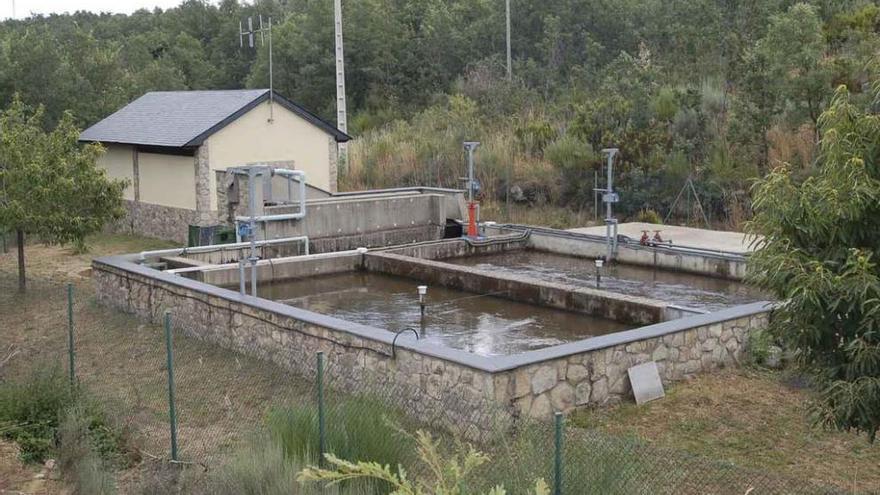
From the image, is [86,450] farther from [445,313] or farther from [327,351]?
[445,313]

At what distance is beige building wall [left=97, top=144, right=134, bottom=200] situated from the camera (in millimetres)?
26062

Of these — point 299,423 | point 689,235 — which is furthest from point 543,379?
point 689,235

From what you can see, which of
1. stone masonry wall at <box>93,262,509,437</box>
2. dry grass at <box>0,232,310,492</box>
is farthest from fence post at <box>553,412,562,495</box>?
dry grass at <box>0,232,310,492</box>

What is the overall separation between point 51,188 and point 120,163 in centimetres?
988

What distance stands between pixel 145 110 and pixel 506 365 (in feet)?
66.1

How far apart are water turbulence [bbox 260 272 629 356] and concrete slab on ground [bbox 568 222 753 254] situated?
17.0ft

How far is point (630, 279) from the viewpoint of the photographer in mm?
17531

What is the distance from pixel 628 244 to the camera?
1883 centimetres

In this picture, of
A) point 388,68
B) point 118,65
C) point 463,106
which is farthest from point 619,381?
point 388,68

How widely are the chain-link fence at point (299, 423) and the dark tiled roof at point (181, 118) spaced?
8.51 metres

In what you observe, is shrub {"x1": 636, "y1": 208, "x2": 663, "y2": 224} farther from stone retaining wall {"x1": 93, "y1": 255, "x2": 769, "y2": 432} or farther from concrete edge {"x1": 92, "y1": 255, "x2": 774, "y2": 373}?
stone retaining wall {"x1": 93, "y1": 255, "x2": 769, "y2": 432}

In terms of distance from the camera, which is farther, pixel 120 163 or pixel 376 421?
pixel 120 163

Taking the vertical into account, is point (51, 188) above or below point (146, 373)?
above

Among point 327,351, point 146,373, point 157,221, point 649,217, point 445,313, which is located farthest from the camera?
point 157,221
